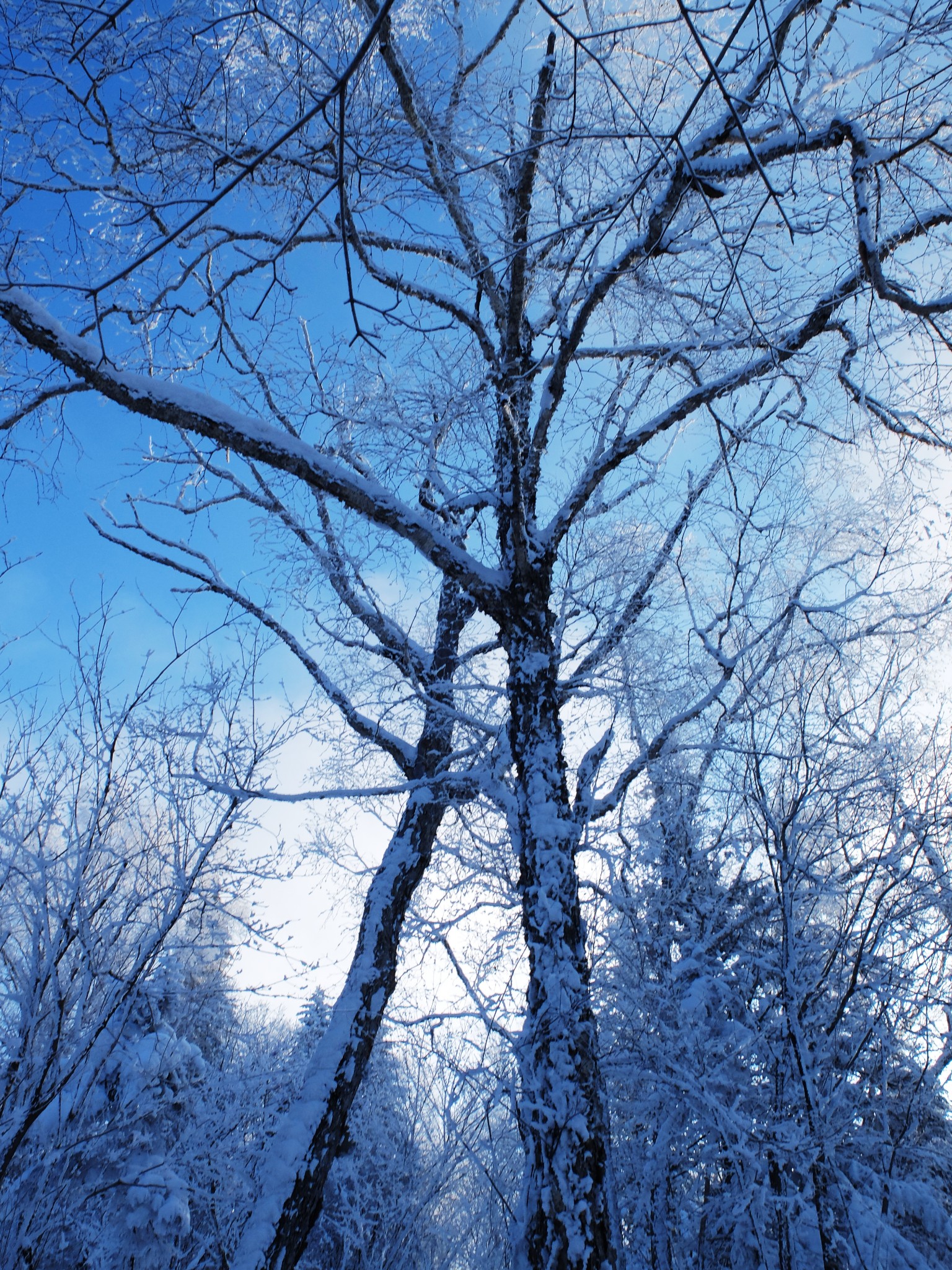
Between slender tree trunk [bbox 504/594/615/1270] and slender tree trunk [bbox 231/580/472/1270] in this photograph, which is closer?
slender tree trunk [bbox 504/594/615/1270]

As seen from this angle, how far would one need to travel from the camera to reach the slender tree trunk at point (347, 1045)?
4.07 meters

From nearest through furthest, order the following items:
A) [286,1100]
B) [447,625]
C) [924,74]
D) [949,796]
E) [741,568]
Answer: [924,74], [949,796], [741,568], [447,625], [286,1100]

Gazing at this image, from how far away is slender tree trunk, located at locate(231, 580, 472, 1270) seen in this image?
13.4 ft

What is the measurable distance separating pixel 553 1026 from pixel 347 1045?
8.35 ft

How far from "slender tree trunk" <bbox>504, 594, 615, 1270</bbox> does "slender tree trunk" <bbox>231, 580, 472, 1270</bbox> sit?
0.82 meters

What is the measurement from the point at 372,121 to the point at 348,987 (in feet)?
18.8

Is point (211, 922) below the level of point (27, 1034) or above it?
above

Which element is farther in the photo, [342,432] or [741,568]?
[741,568]

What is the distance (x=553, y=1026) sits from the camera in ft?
9.91

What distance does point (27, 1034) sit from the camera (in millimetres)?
3529

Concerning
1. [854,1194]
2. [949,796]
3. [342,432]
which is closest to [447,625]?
[342,432]

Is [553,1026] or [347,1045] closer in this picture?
[553,1026]

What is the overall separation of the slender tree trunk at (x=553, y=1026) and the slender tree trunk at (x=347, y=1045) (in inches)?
32.3

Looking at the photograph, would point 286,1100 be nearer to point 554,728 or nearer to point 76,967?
point 76,967
